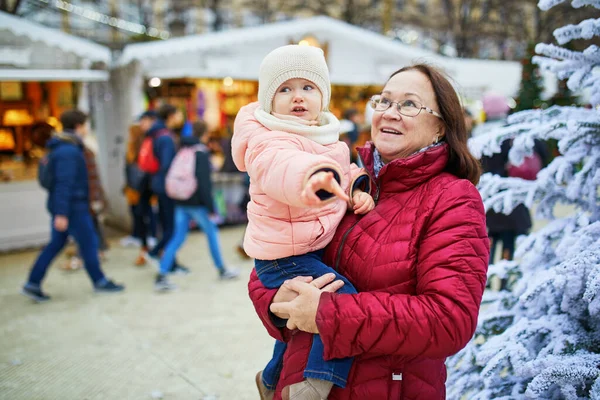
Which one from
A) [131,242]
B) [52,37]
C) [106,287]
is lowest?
[131,242]

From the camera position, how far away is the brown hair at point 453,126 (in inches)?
66.4

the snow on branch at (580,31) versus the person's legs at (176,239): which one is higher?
the snow on branch at (580,31)

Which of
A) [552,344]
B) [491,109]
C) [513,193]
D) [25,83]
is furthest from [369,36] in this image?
[552,344]

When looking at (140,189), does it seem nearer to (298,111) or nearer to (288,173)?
(298,111)

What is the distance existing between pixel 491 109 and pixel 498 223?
4.66ft

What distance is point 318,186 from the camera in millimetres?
1321

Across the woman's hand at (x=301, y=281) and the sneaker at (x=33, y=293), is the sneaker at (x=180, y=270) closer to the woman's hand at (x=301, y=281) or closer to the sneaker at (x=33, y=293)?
the sneaker at (x=33, y=293)

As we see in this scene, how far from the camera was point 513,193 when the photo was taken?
2.68m

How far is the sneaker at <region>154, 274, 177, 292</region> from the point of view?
19.6 ft

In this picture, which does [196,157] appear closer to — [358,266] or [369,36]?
[358,266]

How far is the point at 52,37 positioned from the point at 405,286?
26.1 feet

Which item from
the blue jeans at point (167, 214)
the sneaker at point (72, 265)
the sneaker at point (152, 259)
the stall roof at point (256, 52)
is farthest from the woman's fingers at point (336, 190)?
the stall roof at point (256, 52)

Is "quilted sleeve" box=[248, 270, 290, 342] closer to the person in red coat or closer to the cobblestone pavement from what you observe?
the person in red coat

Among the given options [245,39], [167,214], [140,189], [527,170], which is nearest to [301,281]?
[527,170]
